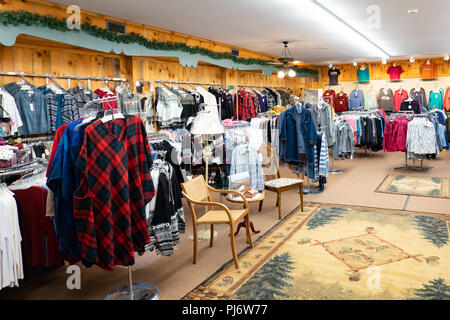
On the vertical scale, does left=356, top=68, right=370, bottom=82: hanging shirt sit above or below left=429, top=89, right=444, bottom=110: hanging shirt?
above

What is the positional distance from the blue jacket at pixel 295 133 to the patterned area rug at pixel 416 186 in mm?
1491

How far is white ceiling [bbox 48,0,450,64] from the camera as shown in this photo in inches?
194

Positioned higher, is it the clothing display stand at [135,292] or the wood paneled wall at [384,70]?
the wood paneled wall at [384,70]

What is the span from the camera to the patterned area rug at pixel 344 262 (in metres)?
2.88

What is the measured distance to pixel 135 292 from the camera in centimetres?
295

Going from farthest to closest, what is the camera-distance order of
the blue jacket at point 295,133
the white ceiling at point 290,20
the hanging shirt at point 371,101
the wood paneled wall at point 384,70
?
the hanging shirt at point 371,101 → the wood paneled wall at point 384,70 → the blue jacket at point 295,133 → the white ceiling at point 290,20

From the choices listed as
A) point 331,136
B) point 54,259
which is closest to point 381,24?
point 331,136

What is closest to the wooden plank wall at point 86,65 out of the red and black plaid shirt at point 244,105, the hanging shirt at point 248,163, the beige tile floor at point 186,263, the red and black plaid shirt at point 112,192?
the red and black plaid shirt at point 244,105

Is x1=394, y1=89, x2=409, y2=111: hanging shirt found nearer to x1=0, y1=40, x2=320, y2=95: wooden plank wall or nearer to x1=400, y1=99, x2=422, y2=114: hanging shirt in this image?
x1=400, y1=99, x2=422, y2=114: hanging shirt

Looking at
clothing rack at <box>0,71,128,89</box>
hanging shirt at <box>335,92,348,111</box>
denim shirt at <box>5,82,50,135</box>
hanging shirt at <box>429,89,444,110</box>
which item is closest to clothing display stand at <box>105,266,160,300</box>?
denim shirt at <box>5,82,50,135</box>

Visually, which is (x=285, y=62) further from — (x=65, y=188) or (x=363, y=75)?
(x=65, y=188)

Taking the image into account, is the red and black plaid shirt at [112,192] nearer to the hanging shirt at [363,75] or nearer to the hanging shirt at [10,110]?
the hanging shirt at [10,110]

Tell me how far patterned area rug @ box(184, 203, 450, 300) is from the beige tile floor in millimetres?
177

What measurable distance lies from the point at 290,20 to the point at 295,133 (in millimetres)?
1804
